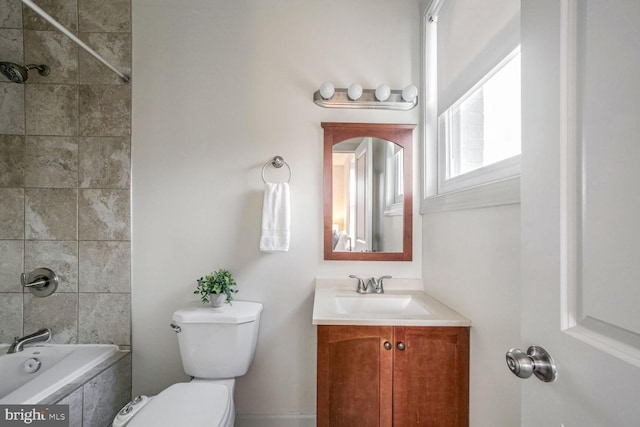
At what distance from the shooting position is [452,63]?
1502mm

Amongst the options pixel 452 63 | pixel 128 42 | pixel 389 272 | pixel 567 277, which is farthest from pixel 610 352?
pixel 128 42

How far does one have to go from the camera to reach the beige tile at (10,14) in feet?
5.52

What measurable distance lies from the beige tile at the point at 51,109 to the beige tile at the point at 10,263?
67cm

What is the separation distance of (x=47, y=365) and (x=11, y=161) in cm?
119

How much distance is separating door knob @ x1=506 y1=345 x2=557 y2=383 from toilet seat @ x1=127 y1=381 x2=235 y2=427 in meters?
1.14

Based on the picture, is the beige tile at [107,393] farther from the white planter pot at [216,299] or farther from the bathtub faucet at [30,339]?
the white planter pot at [216,299]

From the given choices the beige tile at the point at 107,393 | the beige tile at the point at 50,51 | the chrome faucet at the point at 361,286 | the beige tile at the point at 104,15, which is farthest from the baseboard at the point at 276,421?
the beige tile at the point at 104,15

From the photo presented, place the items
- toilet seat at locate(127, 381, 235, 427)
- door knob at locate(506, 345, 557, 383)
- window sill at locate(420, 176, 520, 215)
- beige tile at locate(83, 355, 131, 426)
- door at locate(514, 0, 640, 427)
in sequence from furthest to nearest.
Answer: beige tile at locate(83, 355, 131, 426) < toilet seat at locate(127, 381, 235, 427) < window sill at locate(420, 176, 520, 215) < door knob at locate(506, 345, 557, 383) < door at locate(514, 0, 640, 427)

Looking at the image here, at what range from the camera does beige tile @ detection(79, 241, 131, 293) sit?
5.63 feet

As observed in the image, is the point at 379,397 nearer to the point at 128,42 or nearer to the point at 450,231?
the point at 450,231

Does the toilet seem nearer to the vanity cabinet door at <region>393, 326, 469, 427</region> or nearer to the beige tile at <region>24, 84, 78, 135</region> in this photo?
the vanity cabinet door at <region>393, 326, 469, 427</region>

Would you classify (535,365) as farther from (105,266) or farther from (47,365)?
(47,365)

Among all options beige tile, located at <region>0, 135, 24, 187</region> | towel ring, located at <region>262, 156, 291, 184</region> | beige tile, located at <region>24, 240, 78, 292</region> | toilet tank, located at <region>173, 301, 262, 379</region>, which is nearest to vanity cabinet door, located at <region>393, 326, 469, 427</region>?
toilet tank, located at <region>173, 301, 262, 379</region>

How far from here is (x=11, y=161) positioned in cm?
168
